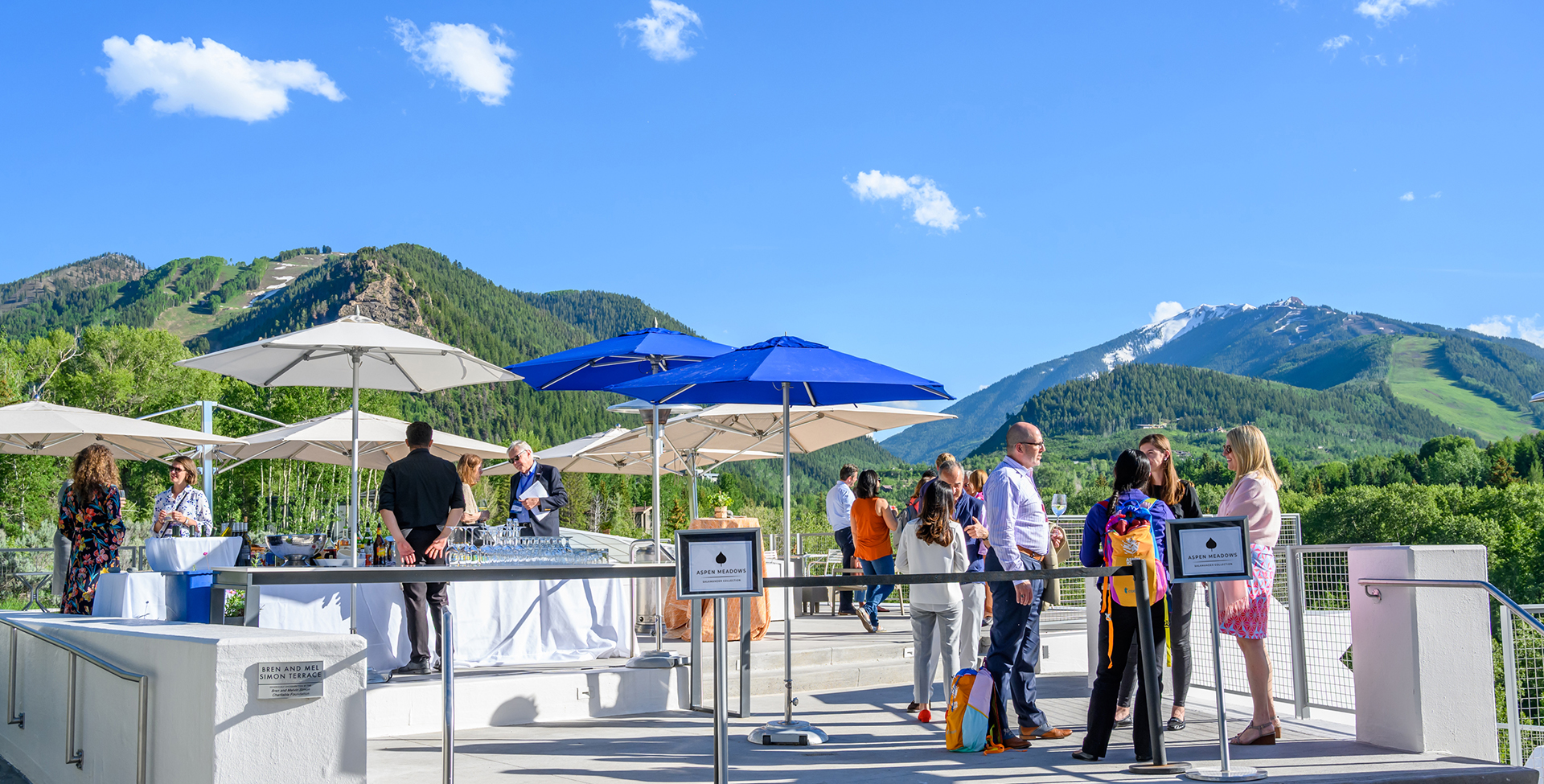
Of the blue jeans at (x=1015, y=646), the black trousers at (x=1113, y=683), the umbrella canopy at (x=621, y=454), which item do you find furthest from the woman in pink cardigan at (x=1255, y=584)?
the umbrella canopy at (x=621, y=454)

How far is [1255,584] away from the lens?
602cm

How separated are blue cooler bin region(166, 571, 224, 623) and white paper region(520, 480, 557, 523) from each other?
2966mm

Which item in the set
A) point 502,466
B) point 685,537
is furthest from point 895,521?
point 502,466

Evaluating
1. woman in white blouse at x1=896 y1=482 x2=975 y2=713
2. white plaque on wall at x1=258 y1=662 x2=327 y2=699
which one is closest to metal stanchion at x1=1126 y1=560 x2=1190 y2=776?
woman in white blouse at x1=896 y1=482 x2=975 y2=713

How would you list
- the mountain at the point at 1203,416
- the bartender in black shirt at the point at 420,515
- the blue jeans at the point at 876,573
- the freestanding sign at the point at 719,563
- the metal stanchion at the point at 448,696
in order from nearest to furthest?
1. the metal stanchion at the point at 448,696
2. the freestanding sign at the point at 719,563
3. the bartender in black shirt at the point at 420,515
4. the blue jeans at the point at 876,573
5. the mountain at the point at 1203,416

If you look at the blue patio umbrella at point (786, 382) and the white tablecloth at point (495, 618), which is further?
the white tablecloth at point (495, 618)

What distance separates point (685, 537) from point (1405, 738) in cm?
429

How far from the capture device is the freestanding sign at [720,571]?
4.26m

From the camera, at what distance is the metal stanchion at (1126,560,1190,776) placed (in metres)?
5.05

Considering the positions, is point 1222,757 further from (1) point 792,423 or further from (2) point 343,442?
(2) point 343,442

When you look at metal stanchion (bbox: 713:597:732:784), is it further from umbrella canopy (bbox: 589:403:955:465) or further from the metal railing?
umbrella canopy (bbox: 589:403:955:465)

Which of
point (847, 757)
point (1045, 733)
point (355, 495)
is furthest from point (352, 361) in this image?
point (1045, 733)

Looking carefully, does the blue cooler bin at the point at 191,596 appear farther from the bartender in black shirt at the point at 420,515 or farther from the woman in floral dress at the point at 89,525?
the woman in floral dress at the point at 89,525

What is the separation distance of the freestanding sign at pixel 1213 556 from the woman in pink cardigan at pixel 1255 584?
94 centimetres
